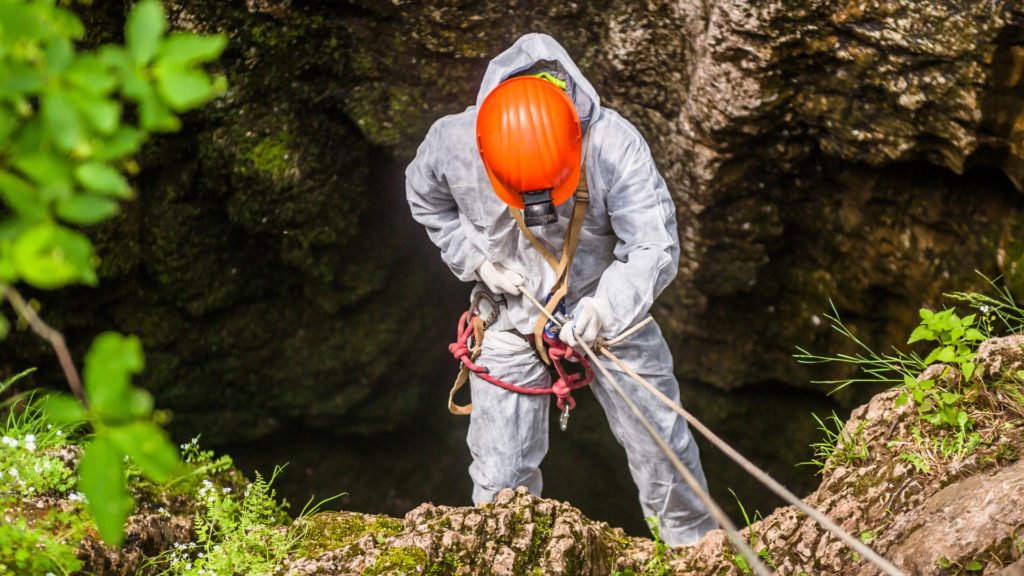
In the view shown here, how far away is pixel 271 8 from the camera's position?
11.8 feet

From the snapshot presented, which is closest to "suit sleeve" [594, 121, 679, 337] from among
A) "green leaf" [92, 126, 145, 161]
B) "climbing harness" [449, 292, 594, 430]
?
"climbing harness" [449, 292, 594, 430]

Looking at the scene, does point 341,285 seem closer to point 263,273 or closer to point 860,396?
point 263,273

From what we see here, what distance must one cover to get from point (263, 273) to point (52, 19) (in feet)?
11.0

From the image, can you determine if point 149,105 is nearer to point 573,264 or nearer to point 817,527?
point 817,527

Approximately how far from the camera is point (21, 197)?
0.93m

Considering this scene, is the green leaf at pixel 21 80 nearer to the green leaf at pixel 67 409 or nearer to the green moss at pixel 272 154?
the green leaf at pixel 67 409

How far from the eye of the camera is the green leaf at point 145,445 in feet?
3.00

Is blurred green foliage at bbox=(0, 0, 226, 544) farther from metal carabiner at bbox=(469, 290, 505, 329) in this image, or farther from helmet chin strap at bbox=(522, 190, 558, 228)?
metal carabiner at bbox=(469, 290, 505, 329)

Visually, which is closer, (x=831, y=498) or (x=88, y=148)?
(x=88, y=148)

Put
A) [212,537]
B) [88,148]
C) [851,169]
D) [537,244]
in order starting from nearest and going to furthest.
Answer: [88,148] < [212,537] < [537,244] < [851,169]

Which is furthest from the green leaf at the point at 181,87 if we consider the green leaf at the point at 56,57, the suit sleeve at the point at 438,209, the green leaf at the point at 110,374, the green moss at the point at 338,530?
the suit sleeve at the point at 438,209

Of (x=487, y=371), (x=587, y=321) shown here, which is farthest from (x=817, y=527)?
(x=487, y=371)

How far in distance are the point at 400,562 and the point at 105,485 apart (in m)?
1.37

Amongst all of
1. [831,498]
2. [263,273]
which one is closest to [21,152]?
[831,498]
